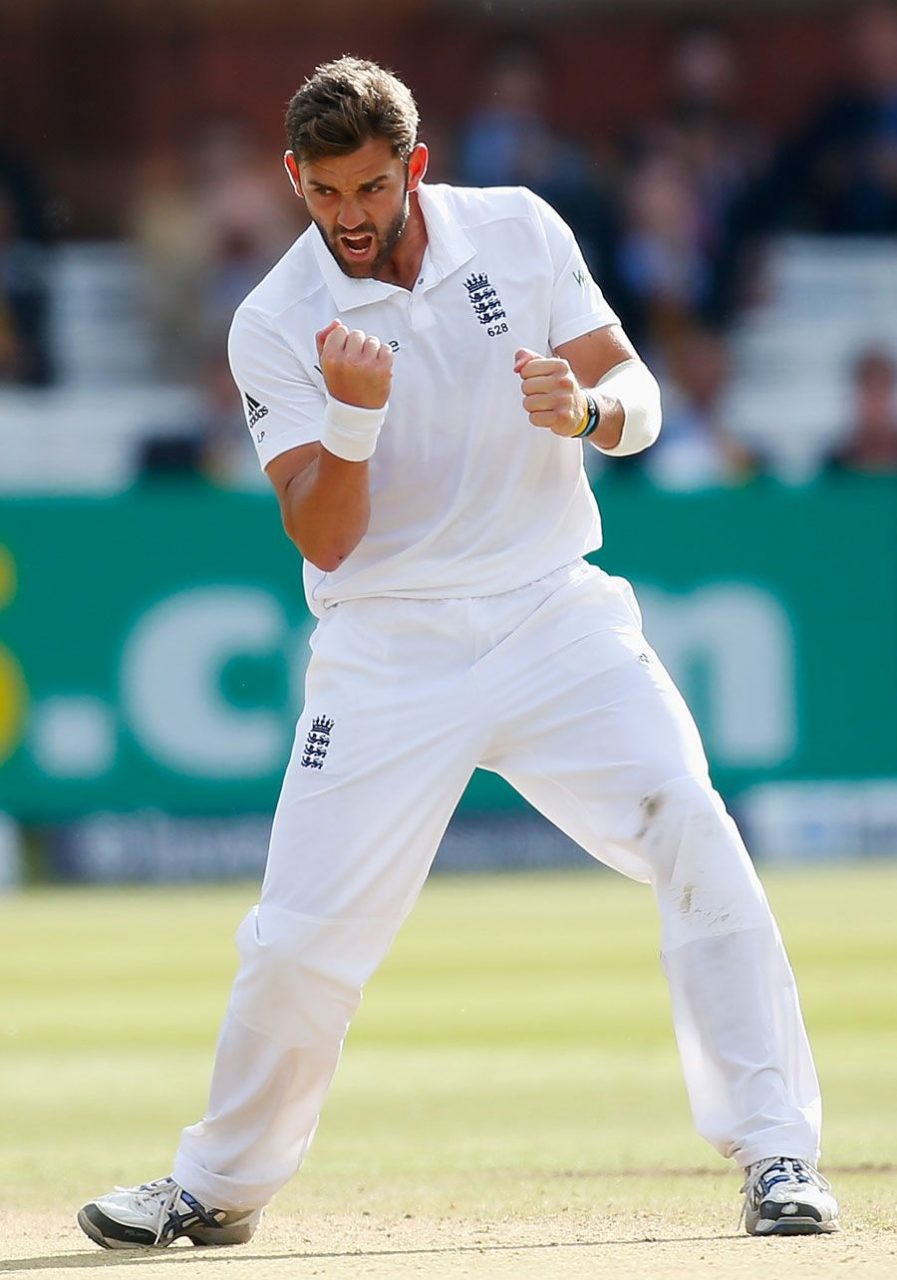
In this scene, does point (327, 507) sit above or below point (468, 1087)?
above

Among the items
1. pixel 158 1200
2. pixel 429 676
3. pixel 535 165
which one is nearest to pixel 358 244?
pixel 429 676

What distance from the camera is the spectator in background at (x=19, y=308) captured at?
592 inches

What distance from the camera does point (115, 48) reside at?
1636 cm

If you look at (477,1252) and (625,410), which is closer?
(477,1252)

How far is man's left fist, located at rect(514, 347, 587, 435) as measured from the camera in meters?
4.19

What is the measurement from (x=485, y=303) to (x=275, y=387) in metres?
0.45

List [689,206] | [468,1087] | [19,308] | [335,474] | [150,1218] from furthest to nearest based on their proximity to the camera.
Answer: [689,206] < [19,308] < [468,1087] < [150,1218] < [335,474]

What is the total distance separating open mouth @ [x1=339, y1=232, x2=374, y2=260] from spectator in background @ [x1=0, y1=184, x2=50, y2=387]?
10923mm

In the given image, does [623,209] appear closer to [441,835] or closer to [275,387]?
[275,387]

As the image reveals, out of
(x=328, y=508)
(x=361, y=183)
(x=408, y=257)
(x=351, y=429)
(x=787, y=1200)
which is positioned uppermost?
(x=361, y=183)

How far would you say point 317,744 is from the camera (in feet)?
14.7

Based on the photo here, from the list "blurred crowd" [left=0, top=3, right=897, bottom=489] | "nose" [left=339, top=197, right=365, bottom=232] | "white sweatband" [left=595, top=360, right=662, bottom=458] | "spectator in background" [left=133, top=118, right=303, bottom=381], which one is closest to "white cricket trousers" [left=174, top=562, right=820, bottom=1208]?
"white sweatband" [left=595, top=360, right=662, bottom=458]

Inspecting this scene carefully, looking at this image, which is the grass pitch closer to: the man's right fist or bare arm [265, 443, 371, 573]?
bare arm [265, 443, 371, 573]

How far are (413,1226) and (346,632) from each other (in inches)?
48.7
